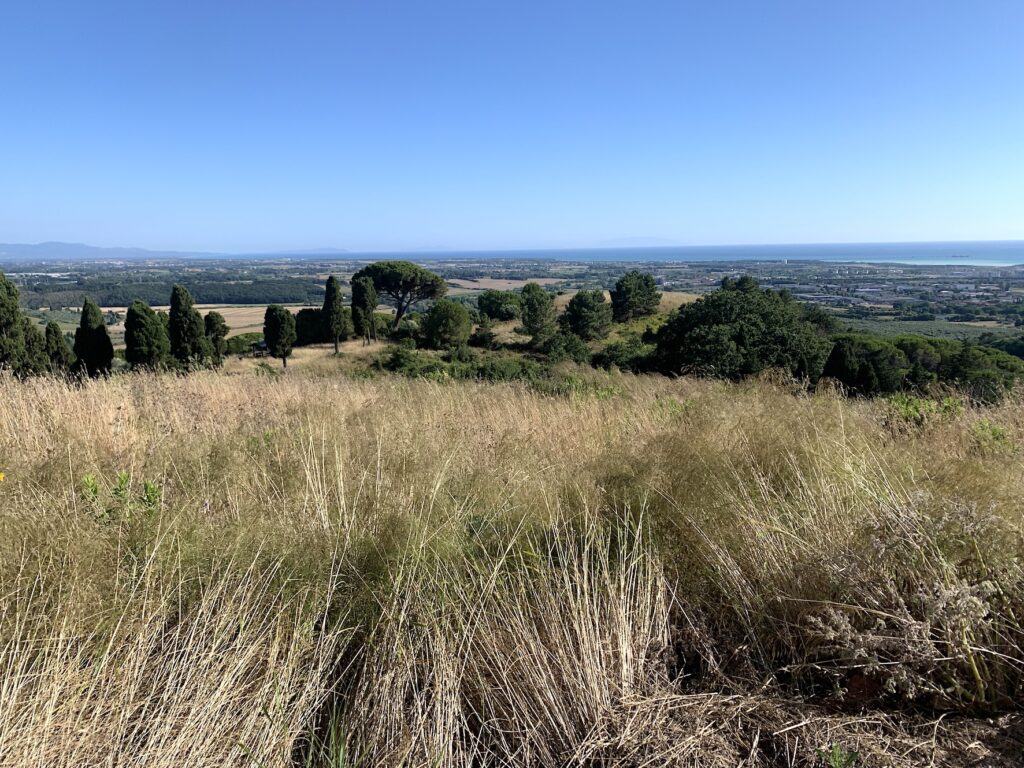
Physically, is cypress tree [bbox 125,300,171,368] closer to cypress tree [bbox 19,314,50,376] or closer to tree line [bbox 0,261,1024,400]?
tree line [bbox 0,261,1024,400]

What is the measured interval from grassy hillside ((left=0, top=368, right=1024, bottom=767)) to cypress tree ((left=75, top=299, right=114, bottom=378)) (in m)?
24.9

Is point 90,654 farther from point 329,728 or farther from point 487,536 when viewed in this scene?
point 487,536

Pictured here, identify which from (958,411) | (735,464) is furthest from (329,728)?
(958,411)

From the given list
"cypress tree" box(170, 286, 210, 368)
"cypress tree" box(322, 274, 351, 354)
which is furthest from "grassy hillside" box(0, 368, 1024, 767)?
"cypress tree" box(322, 274, 351, 354)

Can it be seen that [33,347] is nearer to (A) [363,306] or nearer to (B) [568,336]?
(A) [363,306]

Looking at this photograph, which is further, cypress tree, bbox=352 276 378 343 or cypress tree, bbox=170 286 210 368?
cypress tree, bbox=352 276 378 343

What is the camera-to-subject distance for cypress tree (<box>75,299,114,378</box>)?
74.4ft

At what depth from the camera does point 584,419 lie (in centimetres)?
489

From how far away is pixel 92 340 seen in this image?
22844 millimetres

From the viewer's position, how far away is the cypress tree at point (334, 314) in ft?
121

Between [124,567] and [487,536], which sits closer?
[124,567]

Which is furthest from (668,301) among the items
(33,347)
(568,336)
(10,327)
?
(10,327)

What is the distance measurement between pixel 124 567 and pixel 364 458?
5.00ft

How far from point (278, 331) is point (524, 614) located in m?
35.3
